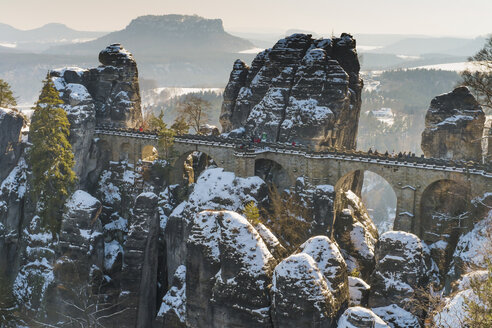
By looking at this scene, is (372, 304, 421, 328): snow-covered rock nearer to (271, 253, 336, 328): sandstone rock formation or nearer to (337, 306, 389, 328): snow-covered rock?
(337, 306, 389, 328): snow-covered rock

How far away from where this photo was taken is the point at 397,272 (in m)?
34.3

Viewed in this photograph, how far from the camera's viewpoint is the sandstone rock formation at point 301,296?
27.9 metres

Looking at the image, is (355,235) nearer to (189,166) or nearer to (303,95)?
(303,95)

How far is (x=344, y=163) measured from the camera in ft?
170

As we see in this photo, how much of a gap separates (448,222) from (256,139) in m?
22.4

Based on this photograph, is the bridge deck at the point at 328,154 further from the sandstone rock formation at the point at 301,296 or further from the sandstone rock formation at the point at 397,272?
the sandstone rock formation at the point at 301,296

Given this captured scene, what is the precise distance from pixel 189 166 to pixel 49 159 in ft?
55.5

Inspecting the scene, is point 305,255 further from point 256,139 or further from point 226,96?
point 226,96

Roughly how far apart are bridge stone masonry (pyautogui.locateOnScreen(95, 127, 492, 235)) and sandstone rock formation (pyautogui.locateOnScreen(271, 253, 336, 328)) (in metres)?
23.3

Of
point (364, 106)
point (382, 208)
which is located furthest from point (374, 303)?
point (364, 106)

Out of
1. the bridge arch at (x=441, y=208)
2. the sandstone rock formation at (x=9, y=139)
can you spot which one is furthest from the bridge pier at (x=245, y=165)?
the sandstone rock formation at (x=9, y=139)

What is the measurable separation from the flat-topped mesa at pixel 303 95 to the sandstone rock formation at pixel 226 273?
24.9m

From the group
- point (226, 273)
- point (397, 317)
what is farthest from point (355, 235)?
point (226, 273)

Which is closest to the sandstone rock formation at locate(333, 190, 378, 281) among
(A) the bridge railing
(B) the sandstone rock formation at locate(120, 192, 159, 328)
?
(A) the bridge railing
